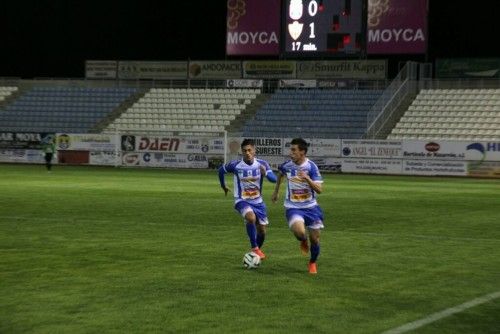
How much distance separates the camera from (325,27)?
43688 mm

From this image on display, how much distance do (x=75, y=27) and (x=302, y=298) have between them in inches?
2306

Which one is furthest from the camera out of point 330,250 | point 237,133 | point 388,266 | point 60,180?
point 237,133

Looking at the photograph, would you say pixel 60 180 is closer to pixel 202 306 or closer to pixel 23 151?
pixel 23 151

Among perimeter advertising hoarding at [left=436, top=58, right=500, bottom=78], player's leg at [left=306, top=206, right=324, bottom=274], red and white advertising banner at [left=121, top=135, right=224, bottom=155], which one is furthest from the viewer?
perimeter advertising hoarding at [left=436, top=58, right=500, bottom=78]

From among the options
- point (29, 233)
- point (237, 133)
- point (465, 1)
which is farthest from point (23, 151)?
point (29, 233)

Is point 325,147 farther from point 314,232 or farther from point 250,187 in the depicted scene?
point 314,232

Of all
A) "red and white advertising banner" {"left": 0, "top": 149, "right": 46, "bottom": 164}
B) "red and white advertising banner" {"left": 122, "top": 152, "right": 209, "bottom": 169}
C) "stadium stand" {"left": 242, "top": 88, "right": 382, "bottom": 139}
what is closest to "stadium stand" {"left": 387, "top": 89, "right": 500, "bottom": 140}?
"stadium stand" {"left": 242, "top": 88, "right": 382, "bottom": 139}

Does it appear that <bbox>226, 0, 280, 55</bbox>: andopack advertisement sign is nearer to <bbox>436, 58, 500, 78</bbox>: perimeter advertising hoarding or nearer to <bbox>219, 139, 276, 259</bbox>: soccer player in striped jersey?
<bbox>436, 58, 500, 78</bbox>: perimeter advertising hoarding

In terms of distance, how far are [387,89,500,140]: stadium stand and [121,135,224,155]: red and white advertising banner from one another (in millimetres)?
9900

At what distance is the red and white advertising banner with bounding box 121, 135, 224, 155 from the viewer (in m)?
50.2

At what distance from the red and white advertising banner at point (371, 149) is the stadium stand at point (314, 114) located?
10.1 feet

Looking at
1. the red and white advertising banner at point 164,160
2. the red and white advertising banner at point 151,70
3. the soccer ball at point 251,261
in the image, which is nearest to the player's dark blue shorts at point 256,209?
the soccer ball at point 251,261

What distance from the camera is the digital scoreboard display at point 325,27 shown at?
42.9 metres

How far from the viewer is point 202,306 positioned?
9.82 metres
